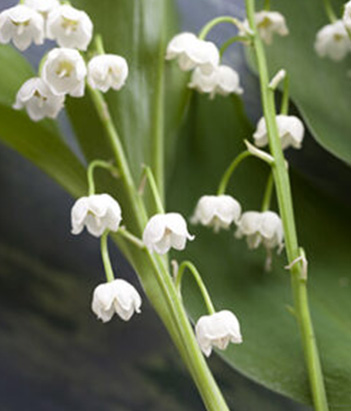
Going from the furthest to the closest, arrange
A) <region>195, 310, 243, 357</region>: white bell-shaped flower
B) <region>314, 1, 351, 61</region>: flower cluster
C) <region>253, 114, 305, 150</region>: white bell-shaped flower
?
<region>314, 1, 351, 61</region>: flower cluster < <region>253, 114, 305, 150</region>: white bell-shaped flower < <region>195, 310, 243, 357</region>: white bell-shaped flower

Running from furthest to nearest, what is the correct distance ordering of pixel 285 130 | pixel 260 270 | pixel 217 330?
pixel 260 270
pixel 285 130
pixel 217 330

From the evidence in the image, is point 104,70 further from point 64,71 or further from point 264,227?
point 264,227

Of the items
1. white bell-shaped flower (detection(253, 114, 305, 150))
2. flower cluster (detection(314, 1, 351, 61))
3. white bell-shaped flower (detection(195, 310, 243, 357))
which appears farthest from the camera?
flower cluster (detection(314, 1, 351, 61))

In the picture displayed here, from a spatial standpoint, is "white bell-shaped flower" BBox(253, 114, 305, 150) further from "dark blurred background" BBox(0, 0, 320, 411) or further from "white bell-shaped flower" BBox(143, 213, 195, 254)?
"dark blurred background" BBox(0, 0, 320, 411)

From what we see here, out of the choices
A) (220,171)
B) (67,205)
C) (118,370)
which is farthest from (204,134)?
(118,370)

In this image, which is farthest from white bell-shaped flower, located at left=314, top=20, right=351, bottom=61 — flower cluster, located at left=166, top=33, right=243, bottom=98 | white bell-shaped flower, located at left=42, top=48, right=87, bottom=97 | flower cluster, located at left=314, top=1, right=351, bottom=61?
white bell-shaped flower, located at left=42, top=48, right=87, bottom=97

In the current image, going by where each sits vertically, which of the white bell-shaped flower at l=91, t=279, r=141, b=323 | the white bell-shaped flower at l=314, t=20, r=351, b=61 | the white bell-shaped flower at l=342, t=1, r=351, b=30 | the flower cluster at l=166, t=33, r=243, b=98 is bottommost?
the white bell-shaped flower at l=91, t=279, r=141, b=323

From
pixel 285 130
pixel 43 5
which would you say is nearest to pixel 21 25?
pixel 43 5
